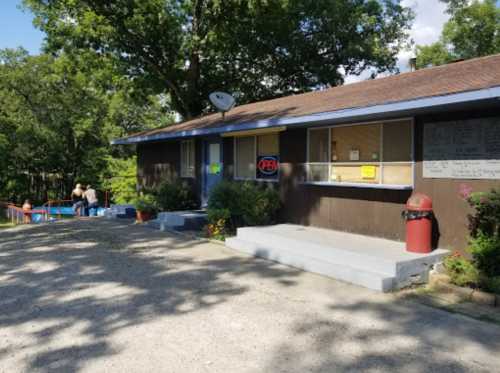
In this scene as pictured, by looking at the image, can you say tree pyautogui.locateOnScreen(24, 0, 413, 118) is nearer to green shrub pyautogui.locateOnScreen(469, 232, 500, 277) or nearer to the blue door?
the blue door

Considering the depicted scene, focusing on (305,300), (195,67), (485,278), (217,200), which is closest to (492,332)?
(485,278)

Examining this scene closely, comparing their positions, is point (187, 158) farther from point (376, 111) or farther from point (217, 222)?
point (376, 111)

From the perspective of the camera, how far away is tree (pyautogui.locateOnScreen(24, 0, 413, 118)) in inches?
682

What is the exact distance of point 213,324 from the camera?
4453mm

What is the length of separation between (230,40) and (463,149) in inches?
586

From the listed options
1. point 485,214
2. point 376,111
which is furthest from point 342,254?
point 376,111

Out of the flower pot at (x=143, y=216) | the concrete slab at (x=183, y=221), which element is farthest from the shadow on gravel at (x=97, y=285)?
→ the flower pot at (x=143, y=216)

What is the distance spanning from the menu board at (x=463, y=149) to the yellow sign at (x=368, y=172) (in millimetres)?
1102

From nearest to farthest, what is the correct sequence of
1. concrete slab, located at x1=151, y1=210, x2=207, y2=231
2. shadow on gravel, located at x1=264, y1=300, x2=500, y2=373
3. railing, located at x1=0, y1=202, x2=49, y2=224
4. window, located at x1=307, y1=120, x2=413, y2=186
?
shadow on gravel, located at x1=264, y1=300, x2=500, y2=373, window, located at x1=307, y1=120, x2=413, y2=186, concrete slab, located at x1=151, y1=210, x2=207, y2=231, railing, located at x1=0, y1=202, x2=49, y2=224

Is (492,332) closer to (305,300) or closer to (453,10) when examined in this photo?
(305,300)

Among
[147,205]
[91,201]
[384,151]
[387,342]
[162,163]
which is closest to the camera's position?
[387,342]

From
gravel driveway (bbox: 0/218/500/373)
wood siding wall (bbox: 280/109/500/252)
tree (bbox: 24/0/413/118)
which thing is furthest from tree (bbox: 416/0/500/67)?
gravel driveway (bbox: 0/218/500/373)

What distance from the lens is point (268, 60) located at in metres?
23.0

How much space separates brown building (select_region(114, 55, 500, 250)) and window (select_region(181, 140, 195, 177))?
216cm
